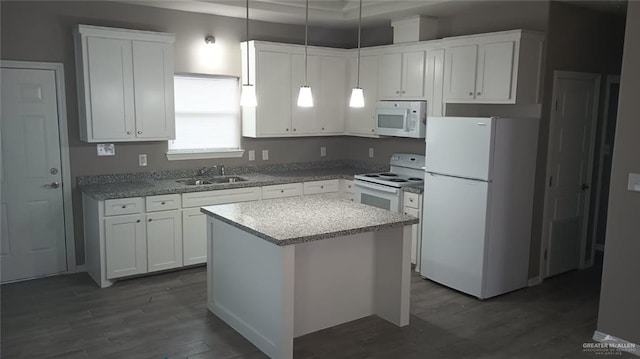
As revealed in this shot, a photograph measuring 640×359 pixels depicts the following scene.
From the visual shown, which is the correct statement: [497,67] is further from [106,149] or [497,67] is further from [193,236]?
[106,149]

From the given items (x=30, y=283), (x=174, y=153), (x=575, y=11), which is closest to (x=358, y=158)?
(x=174, y=153)

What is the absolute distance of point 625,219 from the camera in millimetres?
3691

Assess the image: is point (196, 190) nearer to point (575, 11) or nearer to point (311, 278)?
point (311, 278)

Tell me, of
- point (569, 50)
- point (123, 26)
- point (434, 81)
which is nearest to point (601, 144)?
point (569, 50)

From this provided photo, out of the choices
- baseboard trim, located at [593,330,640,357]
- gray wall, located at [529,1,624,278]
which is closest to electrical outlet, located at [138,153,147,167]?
gray wall, located at [529,1,624,278]

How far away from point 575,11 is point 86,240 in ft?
17.3

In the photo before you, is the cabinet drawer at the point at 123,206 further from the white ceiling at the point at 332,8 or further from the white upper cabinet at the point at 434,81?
the white upper cabinet at the point at 434,81

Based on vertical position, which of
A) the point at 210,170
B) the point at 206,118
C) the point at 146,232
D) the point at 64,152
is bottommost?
the point at 146,232

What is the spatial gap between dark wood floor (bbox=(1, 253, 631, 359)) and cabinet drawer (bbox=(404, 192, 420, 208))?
816 millimetres

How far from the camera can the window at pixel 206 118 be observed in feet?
18.6

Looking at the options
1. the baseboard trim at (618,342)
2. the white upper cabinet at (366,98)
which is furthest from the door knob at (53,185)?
the baseboard trim at (618,342)

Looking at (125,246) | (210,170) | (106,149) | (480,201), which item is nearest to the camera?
(480,201)

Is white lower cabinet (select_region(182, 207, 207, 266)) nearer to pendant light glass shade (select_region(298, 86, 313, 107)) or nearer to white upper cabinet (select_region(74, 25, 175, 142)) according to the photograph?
white upper cabinet (select_region(74, 25, 175, 142))

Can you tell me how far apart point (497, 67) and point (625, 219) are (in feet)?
5.74
